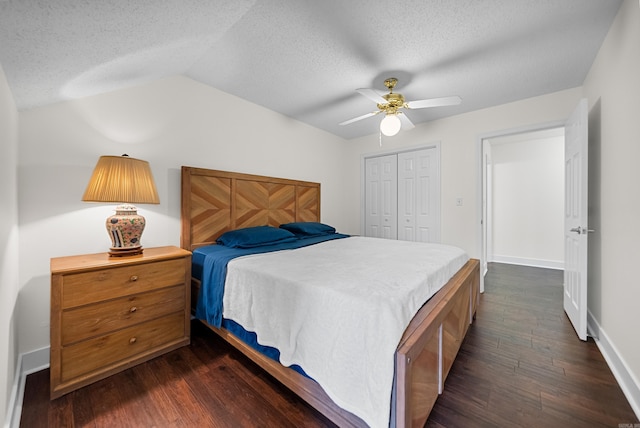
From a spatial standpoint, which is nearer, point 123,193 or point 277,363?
point 277,363

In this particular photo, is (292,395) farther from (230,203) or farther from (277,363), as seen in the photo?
(230,203)

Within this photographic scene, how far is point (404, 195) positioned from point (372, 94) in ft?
7.31

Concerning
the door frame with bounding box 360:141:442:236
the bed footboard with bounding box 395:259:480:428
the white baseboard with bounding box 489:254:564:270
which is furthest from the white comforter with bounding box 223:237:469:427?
the white baseboard with bounding box 489:254:564:270

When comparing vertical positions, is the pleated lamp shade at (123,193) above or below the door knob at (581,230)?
above

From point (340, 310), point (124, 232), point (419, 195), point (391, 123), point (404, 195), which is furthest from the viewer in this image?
point (404, 195)

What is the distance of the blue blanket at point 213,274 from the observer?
5.98 feet

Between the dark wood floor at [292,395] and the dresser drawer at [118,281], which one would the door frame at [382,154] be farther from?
the dresser drawer at [118,281]

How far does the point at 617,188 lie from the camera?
172 cm

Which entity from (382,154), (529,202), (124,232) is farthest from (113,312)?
(529,202)

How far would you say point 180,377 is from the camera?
5.28 feet

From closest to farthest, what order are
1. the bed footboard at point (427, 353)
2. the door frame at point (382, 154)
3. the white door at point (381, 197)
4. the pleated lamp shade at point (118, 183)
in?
the bed footboard at point (427, 353) < the pleated lamp shade at point (118, 183) < the door frame at point (382, 154) < the white door at point (381, 197)

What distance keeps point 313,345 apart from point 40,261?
202 centimetres

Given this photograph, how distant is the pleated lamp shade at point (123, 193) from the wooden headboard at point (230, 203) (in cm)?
55

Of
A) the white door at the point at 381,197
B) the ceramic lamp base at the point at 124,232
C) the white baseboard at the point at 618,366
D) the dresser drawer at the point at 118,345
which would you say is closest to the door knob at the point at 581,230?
the white baseboard at the point at 618,366
